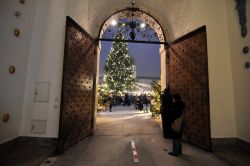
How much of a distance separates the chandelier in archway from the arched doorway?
1.19 meters

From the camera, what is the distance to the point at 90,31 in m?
6.32

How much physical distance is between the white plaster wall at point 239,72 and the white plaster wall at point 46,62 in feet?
17.0

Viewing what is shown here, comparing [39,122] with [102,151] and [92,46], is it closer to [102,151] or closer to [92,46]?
[102,151]

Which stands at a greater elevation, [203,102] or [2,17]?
[2,17]

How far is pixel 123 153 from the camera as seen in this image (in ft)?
14.3

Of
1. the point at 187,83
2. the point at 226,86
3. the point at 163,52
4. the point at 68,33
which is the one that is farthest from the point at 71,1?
the point at 226,86

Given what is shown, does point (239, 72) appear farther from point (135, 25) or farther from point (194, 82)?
point (135, 25)

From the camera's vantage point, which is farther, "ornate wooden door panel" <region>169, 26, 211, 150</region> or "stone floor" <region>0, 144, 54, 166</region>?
"ornate wooden door panel" <region>169, 26, 211, 150</region>

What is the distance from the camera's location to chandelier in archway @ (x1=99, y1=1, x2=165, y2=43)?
7.16m

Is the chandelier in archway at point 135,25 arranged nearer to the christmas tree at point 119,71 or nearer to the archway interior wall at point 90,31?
the archway interior wall at point 90,31

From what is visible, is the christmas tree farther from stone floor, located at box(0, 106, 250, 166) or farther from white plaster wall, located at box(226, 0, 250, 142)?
white plaster wall, located at box(226, 0, 250, 142)

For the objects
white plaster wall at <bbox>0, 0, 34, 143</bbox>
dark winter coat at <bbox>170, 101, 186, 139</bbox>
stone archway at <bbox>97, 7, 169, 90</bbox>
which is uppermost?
stone archway at <bbox>97, 7, 169, 90</bbox>

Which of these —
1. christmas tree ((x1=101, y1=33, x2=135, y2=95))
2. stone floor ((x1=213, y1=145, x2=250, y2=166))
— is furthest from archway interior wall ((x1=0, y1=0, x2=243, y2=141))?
christmas tree ((x1=101, y1=33, x2=135, y2=95))

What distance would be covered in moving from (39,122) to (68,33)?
2597 mm
